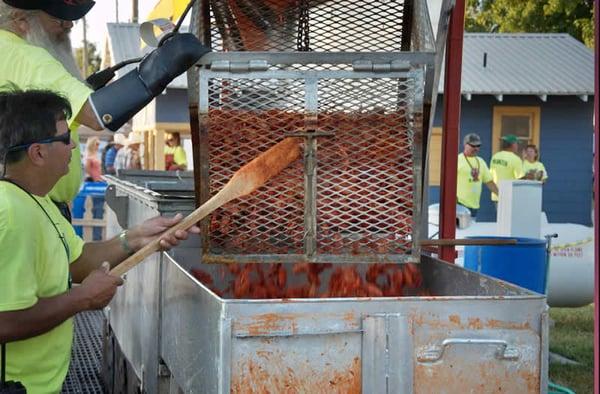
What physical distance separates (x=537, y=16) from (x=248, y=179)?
21.9m

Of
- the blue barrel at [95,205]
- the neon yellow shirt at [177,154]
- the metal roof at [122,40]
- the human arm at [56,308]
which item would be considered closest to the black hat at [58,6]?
the human arm at [56,308]

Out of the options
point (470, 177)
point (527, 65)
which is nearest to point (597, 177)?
point (470, 177)

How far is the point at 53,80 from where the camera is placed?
145 inches

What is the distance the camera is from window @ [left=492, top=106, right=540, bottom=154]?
72.5ft

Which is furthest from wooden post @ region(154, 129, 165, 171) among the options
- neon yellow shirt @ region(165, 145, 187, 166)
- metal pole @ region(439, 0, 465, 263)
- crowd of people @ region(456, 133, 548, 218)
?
metal pole @ region(439, 0, 465, 263)

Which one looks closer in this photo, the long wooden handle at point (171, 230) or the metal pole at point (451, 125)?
the long wooden handle at point (171, 230)

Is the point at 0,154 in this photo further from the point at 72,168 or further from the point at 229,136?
the point at 72,168

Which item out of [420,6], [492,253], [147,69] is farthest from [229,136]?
[492,253]

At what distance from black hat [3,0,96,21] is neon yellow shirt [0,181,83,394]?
1.01 m

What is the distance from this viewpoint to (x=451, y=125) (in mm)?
5988

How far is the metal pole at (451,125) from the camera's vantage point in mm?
5949

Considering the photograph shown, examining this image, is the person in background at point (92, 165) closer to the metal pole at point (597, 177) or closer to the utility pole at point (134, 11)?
the metal pole at point (597, 177)

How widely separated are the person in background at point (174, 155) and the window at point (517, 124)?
24.1 ft

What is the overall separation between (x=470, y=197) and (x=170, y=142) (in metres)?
7.51
